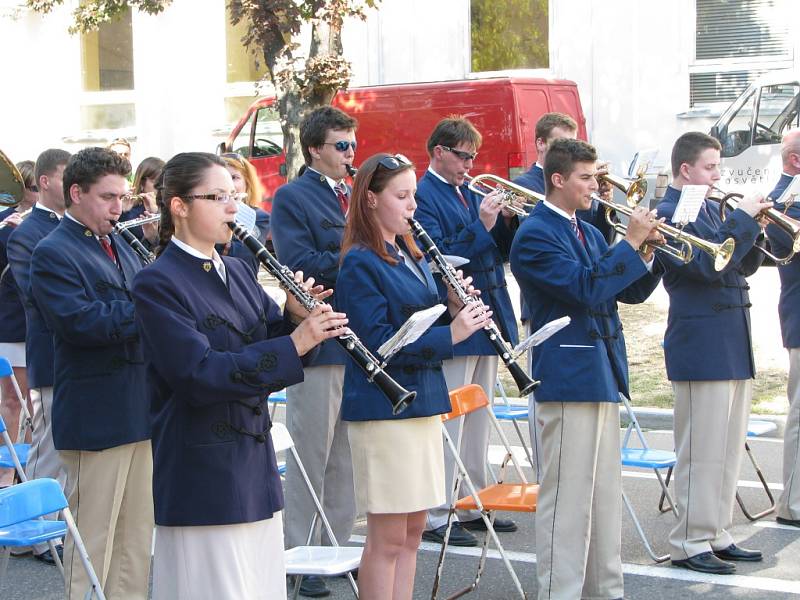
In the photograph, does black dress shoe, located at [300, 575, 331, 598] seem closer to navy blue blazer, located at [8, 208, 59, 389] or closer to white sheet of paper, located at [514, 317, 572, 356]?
navy blue blazer, located at [8, 208, 59, 389]

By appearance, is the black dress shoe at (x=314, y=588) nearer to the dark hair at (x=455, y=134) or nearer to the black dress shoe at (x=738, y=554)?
the black dress shoe at (x=738, y=554)

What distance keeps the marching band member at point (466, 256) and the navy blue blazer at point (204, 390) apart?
280 centimetres

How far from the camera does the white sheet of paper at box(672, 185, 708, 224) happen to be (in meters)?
5.40

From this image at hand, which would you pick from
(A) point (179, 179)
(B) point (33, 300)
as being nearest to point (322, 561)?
(A) point (179, 179)

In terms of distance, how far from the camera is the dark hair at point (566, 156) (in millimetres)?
5094

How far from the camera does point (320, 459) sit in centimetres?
585

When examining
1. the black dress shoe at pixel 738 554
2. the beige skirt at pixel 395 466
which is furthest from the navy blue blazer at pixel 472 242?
the beige skirt at pixel 395 466

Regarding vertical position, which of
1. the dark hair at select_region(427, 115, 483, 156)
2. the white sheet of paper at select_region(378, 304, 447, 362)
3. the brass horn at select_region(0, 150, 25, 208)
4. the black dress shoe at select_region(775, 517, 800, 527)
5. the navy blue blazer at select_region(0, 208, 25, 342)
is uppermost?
the dark hair at select_region(427, 115, 483, 156)

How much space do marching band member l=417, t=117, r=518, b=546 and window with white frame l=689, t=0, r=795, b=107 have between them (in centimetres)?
1281

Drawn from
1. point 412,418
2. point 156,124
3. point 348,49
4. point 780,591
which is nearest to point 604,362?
point 412,418

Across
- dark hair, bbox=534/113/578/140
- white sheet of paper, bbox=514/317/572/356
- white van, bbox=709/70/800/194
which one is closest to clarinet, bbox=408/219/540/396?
white sheet of paper, bbox=514/317/572/356

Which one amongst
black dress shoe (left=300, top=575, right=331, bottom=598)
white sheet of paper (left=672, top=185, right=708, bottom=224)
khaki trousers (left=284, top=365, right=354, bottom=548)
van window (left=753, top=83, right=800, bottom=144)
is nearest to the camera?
white sheet of paper (left=672, top=185, right=708, bottom=224)

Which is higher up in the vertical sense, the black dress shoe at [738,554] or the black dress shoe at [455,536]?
the black dress shoe at [738,554]

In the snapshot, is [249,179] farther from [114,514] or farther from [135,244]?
[114,514]
